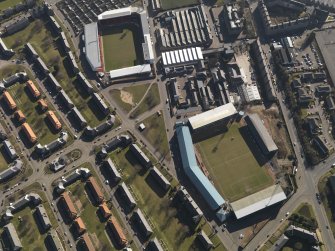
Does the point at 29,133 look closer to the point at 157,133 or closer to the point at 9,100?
the point at 9,100

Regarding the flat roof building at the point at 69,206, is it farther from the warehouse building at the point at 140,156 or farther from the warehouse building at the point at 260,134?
the warehouse building at the point at 260,134

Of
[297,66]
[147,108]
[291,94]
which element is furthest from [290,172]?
[147,108]

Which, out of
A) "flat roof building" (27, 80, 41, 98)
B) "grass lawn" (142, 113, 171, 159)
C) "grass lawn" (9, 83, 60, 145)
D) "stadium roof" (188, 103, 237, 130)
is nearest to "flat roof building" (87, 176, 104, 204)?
"grass lawn" (9, 83, 60, 145)

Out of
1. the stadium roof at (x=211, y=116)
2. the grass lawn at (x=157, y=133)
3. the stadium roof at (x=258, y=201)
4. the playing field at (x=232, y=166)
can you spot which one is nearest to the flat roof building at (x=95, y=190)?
the grass lawn at (x=157, y=133)

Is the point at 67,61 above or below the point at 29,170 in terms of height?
above

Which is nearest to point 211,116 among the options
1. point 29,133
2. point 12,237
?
point 29,133

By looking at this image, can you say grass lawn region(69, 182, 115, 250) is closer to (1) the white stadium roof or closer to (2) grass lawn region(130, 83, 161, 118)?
(2) grass lawn region(130, 83, 161, 118)

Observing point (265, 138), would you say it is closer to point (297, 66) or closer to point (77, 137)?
point (297, 66)
